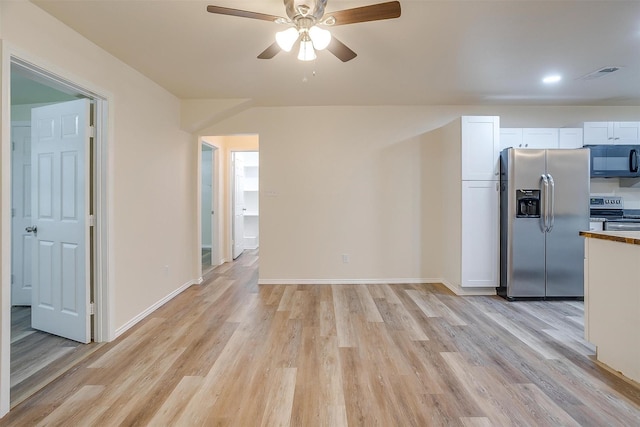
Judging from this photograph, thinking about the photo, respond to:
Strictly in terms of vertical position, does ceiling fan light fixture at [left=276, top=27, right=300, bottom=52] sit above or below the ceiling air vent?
below

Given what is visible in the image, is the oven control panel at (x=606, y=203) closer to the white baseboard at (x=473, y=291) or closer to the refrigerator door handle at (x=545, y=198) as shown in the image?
the refrigerator door handle at (x=545, y=198)

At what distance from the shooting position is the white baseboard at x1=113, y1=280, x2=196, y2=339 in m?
2.71

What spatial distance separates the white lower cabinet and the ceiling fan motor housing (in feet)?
8.88

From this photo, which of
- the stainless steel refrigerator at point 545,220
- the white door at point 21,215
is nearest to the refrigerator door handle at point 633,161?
the stainless steel refrigerator at point 545,220

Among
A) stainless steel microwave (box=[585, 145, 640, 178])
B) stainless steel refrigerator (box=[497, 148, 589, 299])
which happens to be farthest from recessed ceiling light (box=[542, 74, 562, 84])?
stainless steel microwave (box=[585, 145, 640, 178])

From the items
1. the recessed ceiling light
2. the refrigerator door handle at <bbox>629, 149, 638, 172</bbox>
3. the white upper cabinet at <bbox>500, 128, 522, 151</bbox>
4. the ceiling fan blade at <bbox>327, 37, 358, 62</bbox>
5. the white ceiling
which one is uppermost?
the recessed ceiling light

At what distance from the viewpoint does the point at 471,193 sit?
12.0ft

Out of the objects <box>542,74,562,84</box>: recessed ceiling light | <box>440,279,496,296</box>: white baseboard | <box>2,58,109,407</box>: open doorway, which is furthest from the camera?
<box>440,279,496,296</box>: white baseboard

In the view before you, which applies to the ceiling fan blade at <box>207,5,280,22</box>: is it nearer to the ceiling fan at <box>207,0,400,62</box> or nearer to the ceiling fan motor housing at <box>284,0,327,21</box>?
the ceiling fan at <box>207,0,400,62</box>

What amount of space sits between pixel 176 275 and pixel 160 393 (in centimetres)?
213

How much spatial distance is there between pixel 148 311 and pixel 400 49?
3.53m

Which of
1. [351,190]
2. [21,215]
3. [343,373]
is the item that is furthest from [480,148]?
[21,215]

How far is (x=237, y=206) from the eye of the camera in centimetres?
604

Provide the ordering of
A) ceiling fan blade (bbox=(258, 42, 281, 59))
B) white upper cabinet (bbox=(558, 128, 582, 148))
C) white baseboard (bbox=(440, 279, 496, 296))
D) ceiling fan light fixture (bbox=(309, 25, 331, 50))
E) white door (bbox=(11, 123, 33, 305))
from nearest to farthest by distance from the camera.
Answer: ceiling fan light fixture (bbox=(309, 25, 331, 50)) → ceiling fan blade (bbox=(258, 42, 281, 59)) → white door (bbox=(11, 123, 33, 305)) → white baseboard (bbox=(440, 279, 496, 296)) → white upper cabinet (bbox=(558, 128, 582, 148))
